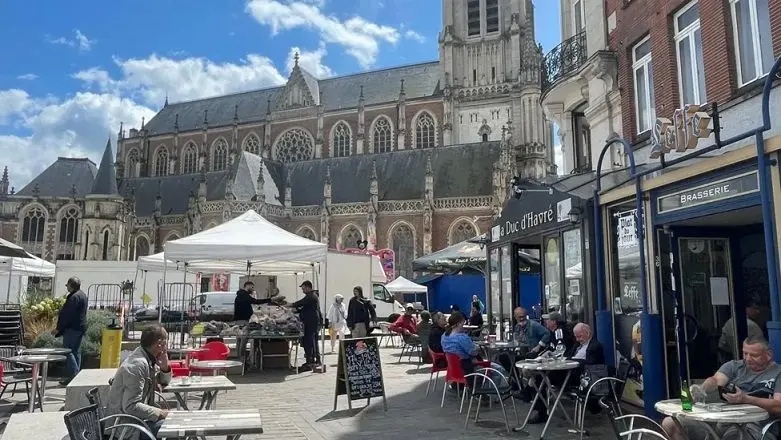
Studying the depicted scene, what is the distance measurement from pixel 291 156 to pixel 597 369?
4596cm

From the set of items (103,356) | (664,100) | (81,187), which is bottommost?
(103,356)

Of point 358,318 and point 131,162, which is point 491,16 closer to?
point 131,162

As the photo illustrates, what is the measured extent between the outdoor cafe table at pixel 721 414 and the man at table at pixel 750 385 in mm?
82

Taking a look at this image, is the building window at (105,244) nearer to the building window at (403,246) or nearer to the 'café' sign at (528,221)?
the building window at (403,246)

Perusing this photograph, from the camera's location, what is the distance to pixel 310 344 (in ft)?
37.0

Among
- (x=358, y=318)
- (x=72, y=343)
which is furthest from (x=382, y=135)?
(x=72, y=343)

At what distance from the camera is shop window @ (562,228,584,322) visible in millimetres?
8719

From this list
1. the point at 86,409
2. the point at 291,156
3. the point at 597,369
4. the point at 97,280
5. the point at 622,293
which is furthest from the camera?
the point at 291,156

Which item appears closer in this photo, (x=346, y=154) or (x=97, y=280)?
(x=97, y=280)

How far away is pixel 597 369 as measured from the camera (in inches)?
239

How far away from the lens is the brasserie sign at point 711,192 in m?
5.36

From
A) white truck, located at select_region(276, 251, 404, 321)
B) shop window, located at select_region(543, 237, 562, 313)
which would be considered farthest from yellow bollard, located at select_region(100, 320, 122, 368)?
white truck, located at select_region(276, 251, 404, 321)

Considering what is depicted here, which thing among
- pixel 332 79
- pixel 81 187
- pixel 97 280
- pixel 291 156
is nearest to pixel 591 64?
pixel 97 280

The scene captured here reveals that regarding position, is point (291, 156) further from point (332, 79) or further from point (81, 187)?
point (81, 187)
